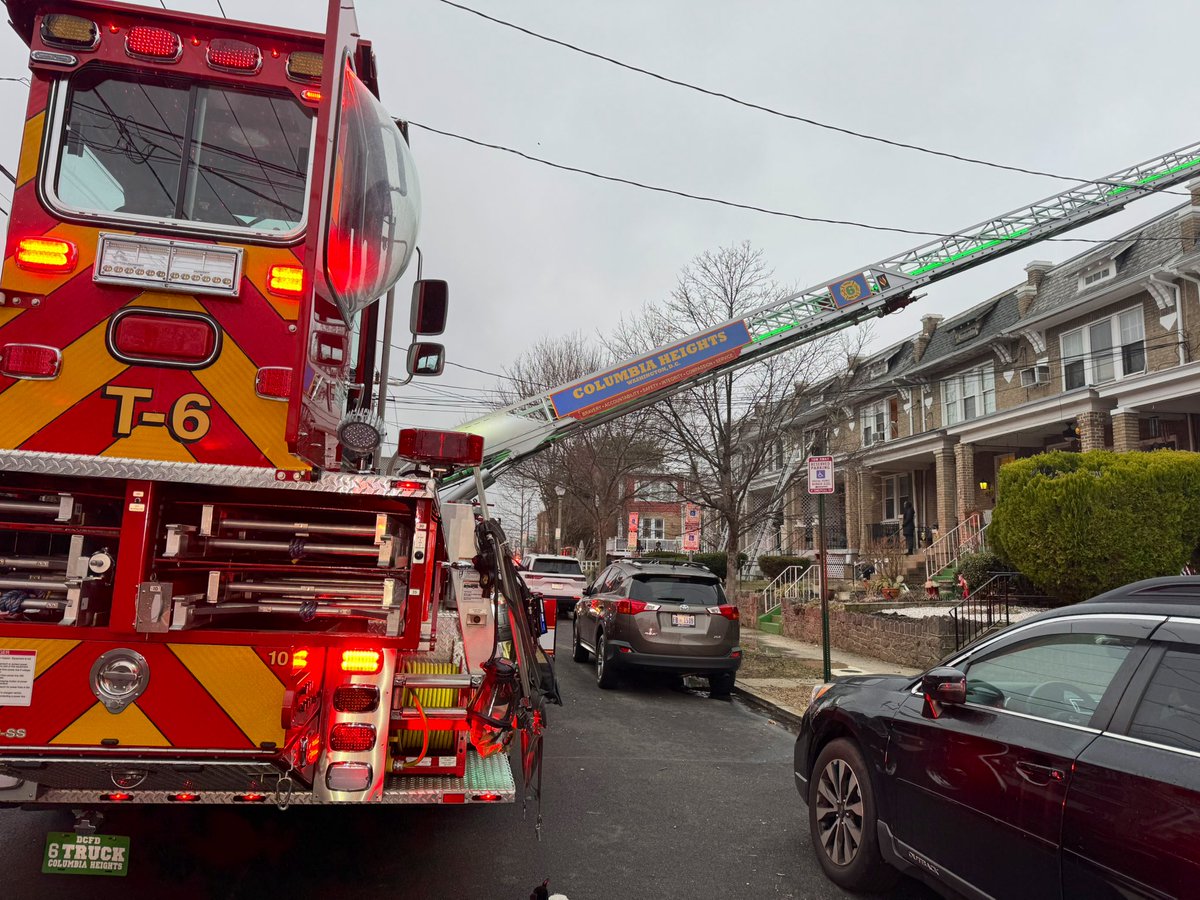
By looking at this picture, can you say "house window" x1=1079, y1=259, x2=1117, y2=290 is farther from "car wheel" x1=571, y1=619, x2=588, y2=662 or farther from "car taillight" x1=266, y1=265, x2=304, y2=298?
"car taillight" x1=266, y1=265, x2=304, y2=298

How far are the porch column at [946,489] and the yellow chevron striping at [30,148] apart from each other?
22.9 metres

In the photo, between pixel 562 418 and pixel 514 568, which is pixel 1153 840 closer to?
pixel 514 568

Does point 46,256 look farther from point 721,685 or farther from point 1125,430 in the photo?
point 1125,430

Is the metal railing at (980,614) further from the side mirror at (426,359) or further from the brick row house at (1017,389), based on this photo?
the side mirror at (426,359)

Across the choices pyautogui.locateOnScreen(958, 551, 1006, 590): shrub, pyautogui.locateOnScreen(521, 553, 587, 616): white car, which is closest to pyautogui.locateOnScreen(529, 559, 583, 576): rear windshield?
pyautogui.locateOnScreen(521, 553, 587, 616): white car

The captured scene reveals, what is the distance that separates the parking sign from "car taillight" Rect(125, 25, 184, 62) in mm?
7585

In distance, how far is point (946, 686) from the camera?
354cm

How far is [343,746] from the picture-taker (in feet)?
10.5

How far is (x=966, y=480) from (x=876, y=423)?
6.36 m

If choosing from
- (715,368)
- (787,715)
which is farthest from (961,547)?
(787,715)

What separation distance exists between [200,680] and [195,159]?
2415 mm

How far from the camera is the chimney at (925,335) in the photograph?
26.7m

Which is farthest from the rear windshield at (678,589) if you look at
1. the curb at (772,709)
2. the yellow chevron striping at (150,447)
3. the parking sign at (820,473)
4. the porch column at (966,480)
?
the porch column at (966,480)

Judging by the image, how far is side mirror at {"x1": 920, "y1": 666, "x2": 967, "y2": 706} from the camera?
351 cm
